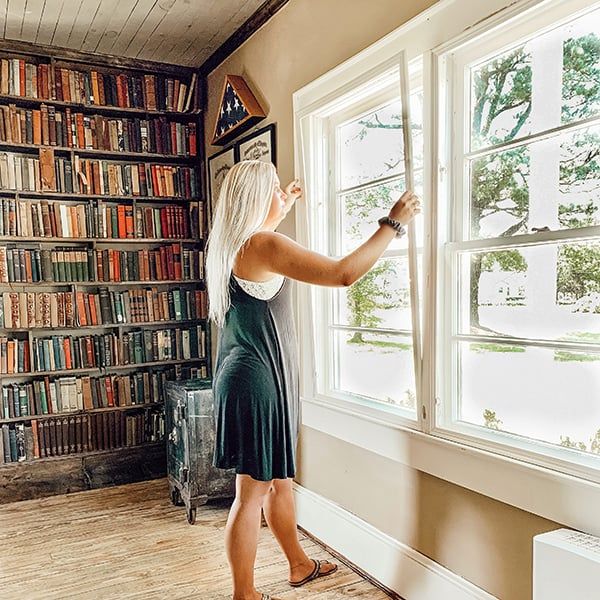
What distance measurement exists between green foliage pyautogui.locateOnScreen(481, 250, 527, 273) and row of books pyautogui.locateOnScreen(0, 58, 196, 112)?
271cm

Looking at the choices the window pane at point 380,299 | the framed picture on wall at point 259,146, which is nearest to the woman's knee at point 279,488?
the window pane at point 380,299

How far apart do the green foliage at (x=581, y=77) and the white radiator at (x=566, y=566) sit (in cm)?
114

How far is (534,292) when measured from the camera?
191cm

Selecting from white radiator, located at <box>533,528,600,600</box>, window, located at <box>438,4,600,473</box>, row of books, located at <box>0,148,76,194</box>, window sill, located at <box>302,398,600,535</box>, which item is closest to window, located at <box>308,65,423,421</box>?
window sill, located at <box>302,398,600,535</box>

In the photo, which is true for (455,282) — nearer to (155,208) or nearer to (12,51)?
(155,208)

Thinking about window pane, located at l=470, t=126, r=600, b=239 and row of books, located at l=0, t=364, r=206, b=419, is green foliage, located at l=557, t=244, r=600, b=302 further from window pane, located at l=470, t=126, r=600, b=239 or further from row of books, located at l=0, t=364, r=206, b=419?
row of books, located at l=0, t=364, r=206, b=419

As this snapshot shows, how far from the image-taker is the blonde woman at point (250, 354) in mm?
2217

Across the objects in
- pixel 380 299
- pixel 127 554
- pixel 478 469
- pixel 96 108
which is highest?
pixel 96 108

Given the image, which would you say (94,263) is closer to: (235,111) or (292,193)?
(235,111)

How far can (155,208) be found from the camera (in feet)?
13.5

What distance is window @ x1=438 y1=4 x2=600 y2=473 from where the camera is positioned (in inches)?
68.4

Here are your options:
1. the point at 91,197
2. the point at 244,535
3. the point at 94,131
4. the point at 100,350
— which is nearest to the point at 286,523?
the point at 244,535

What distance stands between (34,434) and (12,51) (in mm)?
2269

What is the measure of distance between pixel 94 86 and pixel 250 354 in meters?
2.46
